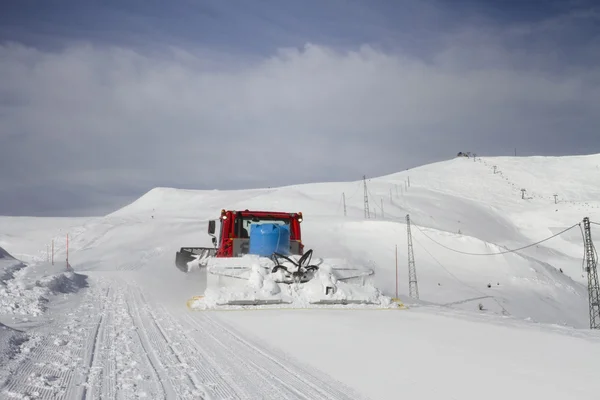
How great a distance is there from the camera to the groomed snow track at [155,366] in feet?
15.9

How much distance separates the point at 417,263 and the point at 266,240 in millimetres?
27716

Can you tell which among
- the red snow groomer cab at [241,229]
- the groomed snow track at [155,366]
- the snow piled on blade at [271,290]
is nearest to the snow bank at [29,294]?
the groomed snow track at [155,366]

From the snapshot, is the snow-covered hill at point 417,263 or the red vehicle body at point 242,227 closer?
the snow-covered hill at point 417,263

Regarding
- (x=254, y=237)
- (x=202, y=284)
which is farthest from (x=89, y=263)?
(x=254, y=237)

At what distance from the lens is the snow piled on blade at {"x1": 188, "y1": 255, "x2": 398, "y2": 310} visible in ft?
35.7

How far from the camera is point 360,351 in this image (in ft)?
22.1

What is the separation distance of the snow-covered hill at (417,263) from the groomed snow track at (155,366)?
0.30 ft

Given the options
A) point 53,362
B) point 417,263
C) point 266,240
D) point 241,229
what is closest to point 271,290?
point 266,240

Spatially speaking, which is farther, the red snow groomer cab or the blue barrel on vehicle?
the red snow groomer cab

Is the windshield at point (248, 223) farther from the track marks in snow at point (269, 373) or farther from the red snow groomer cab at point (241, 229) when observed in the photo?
the track marks in snow at point (269, 373)

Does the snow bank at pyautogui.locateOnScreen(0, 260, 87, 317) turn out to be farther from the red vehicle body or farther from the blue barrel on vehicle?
the blue barrel on vehicle

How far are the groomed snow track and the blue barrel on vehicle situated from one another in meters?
4.31

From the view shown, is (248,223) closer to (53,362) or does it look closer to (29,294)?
(29,294)

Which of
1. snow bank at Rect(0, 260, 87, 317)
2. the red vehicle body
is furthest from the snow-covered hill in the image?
the red vehicle body
